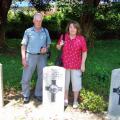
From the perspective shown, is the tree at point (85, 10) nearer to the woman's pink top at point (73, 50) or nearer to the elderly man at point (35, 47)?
the elderly man at point (35, 47)

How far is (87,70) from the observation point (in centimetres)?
1062

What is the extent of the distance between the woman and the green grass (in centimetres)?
140

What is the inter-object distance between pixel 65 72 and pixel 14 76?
2.98m

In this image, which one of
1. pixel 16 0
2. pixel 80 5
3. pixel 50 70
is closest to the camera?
pixel 50 70

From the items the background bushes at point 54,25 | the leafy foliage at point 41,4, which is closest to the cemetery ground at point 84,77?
the leafy foliage at point 41,4

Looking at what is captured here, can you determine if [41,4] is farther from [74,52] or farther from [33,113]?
[33,113]

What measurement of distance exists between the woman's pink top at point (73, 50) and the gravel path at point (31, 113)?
3.13 feet

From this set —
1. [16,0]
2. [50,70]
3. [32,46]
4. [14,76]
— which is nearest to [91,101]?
[50,70]

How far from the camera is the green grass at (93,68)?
8.78 metres

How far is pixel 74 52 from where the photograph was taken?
692 cm

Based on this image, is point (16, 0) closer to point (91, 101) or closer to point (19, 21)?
point (19, 21)

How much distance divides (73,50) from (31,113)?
1.53 meters

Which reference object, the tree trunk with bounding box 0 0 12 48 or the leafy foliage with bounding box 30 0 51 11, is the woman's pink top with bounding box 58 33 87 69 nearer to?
the tree trunk with bounding box 0 0 12 48

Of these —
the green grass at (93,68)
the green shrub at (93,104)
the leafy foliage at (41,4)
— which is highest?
the leafy foliage at (41,4)
